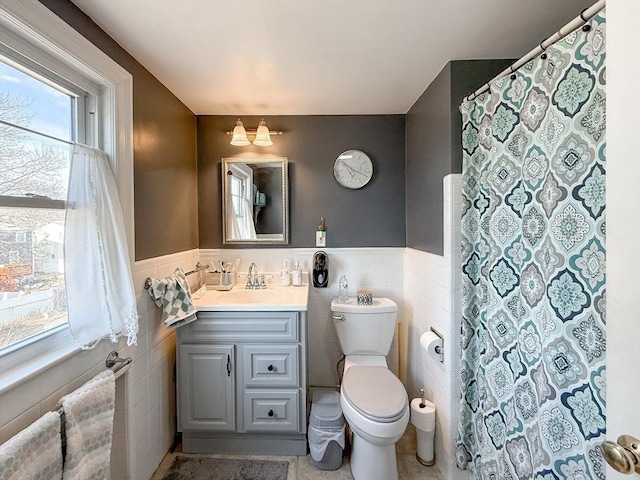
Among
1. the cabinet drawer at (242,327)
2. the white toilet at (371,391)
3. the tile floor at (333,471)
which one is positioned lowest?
the tile floor at (333,471)

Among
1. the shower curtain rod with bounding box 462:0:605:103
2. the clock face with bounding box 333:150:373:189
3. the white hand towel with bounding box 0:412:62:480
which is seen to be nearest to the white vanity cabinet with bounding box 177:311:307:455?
the white hand towel with bounding box 0:412:62:480

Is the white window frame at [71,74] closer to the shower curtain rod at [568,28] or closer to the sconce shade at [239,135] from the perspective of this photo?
the sconce shade at [239,135]

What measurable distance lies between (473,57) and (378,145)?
0.91 meters

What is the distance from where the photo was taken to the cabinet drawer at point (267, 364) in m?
1.84

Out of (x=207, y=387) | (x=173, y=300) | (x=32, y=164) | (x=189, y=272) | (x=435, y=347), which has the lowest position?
(x=207, y=387)

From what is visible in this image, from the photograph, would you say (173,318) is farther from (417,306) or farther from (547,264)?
(547,264)

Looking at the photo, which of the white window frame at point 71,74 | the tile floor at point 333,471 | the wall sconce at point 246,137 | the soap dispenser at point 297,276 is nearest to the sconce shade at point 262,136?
the wall sconce at point 246,137

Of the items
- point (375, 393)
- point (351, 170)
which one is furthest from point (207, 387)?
point (351, 170)

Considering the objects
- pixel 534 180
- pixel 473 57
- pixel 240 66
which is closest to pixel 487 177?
pixel 534 180

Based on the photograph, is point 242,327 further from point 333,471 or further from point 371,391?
point 333,471

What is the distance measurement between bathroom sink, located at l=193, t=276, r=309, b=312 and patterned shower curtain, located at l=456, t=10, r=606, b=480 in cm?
99

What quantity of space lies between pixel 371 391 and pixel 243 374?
756 mm

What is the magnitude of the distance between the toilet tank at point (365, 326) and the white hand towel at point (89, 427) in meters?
1.34

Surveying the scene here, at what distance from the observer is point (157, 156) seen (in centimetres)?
178
